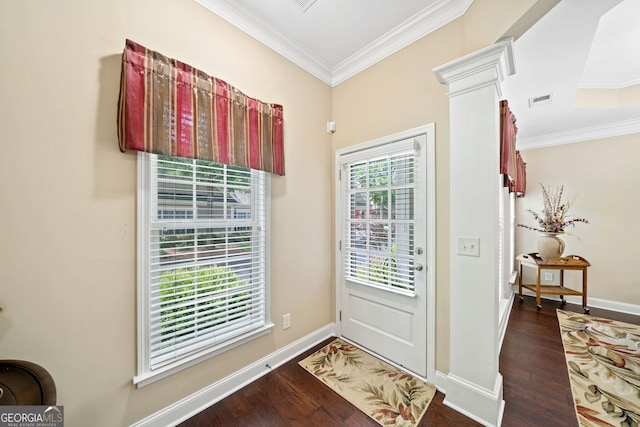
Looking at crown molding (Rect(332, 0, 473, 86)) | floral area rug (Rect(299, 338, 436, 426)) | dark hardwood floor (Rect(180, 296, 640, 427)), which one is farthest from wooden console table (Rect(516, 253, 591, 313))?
crown molding (Rect(332, 0, 473, 86))

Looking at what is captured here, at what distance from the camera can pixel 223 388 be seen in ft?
5.62

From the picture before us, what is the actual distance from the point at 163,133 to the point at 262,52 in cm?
117

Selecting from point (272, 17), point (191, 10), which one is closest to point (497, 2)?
point (272, 17)

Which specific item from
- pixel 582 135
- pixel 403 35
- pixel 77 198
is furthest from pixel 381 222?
pixel 582 135

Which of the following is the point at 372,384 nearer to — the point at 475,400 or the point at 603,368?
the point at 475,400

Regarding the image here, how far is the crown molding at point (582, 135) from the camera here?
3.23 metres

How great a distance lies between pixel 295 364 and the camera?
2.08 meters

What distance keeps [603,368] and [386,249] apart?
2.12 meters

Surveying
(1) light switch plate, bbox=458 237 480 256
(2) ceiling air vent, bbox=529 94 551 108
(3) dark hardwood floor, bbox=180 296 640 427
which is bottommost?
(3) dark hardwood floor, bbox=180 296 640 427

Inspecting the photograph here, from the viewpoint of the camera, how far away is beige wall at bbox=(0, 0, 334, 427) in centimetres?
107

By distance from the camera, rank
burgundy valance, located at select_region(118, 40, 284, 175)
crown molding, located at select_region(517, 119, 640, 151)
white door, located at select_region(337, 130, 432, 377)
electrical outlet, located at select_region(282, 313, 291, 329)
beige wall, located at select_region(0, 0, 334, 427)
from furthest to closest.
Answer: crown molding, located at select_region(517, 119, 640, 151) → electrical outlet, located at select_region(282, 313, 291, 329) → white door, located at select_region(337, 130, 432, 377) → burgundy valance, located at select_region(118, 40, 284, 175) → beige wall, located at select_region(0, 0, 334, 427)

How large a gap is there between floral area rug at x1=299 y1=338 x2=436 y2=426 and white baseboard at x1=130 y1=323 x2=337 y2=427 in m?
0.14

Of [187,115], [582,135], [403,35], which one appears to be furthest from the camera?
[582,135]

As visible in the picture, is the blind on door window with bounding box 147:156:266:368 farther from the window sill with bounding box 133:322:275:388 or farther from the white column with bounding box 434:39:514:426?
the white column with bounding box 434:39:514:426
